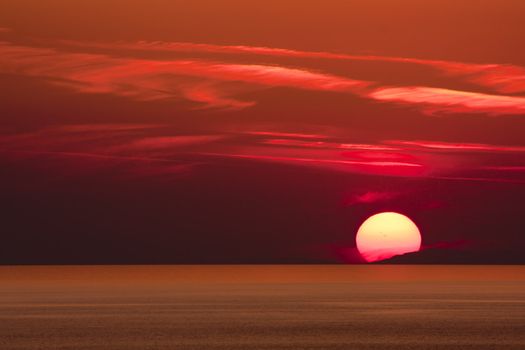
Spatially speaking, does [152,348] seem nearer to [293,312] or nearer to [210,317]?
[210,317]

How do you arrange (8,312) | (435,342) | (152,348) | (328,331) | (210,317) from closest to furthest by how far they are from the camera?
(152,348) → (435,342) → (328,331) → (210,317) → (8,312)

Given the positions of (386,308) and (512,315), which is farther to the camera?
(386,308)

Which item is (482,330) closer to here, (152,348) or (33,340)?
(152,348)

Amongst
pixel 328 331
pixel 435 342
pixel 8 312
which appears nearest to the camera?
pixel 435 342

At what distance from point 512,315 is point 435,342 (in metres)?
17.6

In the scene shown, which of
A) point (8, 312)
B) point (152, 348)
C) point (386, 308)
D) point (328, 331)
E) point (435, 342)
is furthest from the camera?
point (386, 308)

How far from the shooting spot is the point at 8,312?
2395 inches

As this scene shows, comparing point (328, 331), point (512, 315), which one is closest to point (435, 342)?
point (328, 331)

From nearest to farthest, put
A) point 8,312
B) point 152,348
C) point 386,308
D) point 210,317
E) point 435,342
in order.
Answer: point 152,348
point 435,342
point 210,317
point 8,312
point 386,308

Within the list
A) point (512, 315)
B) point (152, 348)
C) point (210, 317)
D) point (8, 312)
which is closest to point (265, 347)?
point (152, 348)

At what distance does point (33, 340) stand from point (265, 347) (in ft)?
29.7

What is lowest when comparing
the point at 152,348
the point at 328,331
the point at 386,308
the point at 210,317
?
the point at 152,348

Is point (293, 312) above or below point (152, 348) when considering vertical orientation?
above

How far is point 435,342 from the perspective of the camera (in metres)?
40.8
